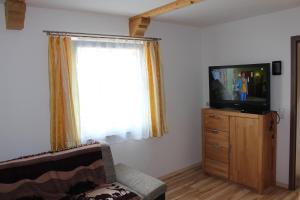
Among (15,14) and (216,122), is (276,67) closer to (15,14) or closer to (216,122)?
(216,122)

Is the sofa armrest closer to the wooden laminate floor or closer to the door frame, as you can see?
the wooden laminate floor

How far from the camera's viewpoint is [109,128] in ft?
10.6

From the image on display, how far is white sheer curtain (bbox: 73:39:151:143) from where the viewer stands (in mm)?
3037

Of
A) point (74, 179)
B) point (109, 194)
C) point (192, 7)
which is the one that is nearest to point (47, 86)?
point (74, 179)

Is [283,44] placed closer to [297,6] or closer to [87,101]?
[297,6]

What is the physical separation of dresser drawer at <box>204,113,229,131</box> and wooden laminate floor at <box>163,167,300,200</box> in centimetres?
81

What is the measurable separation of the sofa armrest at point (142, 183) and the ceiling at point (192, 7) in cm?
191

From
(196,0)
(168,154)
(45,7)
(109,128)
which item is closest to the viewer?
(196,0)

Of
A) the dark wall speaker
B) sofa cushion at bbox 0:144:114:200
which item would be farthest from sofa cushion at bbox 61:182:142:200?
the dark wall speaker

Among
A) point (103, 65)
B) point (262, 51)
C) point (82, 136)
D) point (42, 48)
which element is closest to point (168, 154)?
point (82, 136)

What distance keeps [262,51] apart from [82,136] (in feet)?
9.05

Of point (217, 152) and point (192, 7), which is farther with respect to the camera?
point (217, 152)

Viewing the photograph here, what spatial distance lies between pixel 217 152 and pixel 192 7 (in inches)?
85.4

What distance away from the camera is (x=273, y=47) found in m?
3.43
